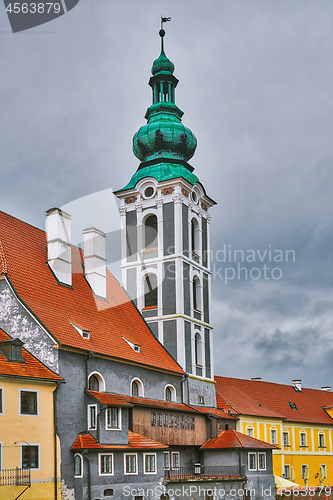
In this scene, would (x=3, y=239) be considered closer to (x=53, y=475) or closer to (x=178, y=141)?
(x=53, y=475)

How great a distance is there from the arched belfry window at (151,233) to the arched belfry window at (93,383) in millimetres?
13406

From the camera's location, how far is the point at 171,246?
131ft

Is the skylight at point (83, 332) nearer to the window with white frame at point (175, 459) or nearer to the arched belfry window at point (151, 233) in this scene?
the window with white frame at point (175, 459)

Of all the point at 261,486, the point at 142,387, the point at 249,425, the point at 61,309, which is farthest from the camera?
the point at 249,425

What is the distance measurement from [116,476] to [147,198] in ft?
64.1

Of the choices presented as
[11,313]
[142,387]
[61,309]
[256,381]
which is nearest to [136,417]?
[142,387]

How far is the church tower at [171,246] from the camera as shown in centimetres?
3903

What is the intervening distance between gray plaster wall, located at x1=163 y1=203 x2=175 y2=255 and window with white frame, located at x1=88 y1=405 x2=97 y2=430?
1479 centimetres

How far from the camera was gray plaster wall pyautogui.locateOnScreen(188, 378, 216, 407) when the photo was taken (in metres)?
37.9

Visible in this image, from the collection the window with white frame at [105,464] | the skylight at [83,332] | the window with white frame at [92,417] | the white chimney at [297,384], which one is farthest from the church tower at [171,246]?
the white chimney at [297,384]

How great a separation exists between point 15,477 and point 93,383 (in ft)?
21.5

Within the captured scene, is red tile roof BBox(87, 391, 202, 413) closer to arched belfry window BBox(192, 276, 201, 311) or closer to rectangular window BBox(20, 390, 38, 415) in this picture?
rectangular window BBox(20, 390, 38, 415)

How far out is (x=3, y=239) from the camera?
2933cm

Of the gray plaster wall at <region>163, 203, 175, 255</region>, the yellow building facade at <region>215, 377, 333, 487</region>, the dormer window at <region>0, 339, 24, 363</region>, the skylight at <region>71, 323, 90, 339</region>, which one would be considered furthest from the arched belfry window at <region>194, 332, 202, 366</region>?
the dormer window at <region>0, 339, 24, 363</region>
